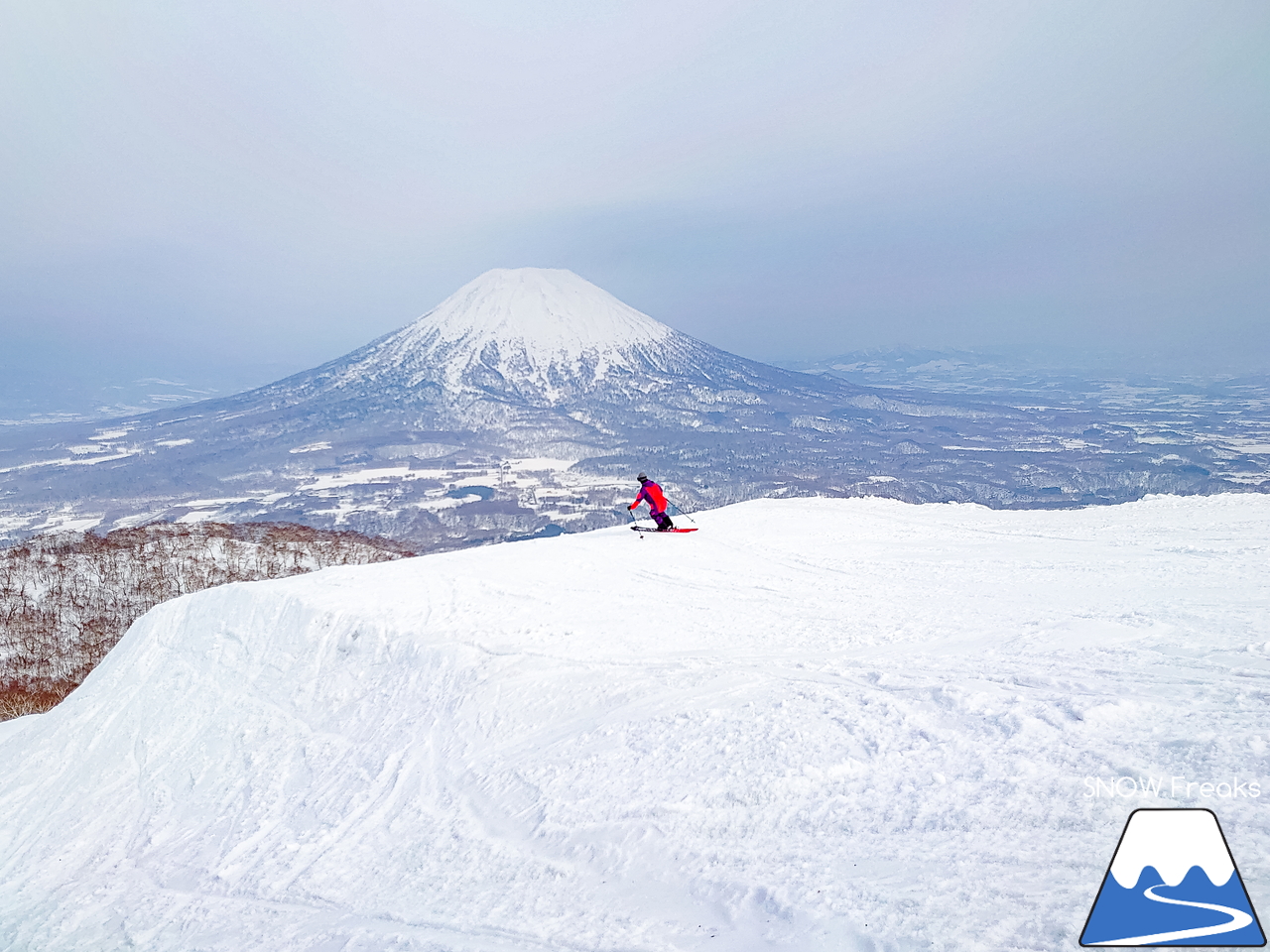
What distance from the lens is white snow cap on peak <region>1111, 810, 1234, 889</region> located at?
13.8ft

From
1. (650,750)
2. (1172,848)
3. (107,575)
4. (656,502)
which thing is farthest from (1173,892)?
(107,575)

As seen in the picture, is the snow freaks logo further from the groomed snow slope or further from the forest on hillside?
the forest on hillside

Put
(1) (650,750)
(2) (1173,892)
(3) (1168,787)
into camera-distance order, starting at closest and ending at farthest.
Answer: (2) (1173,892), (3) (1168,787), (1) (650,750)

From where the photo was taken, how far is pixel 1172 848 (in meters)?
4.40

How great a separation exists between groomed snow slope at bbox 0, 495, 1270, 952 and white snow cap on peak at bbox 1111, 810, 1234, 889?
22cm

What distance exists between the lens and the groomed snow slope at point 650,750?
5.40 metres

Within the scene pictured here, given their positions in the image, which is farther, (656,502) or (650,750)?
(656,502)

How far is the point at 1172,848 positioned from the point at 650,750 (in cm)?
496

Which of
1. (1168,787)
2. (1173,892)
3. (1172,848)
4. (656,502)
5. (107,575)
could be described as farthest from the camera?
(107,575)

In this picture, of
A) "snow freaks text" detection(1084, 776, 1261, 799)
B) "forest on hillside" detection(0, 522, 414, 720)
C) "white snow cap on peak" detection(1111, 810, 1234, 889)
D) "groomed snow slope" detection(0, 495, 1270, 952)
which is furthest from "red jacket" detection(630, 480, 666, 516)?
"forest on hillside" detection(0, 522, 414, 720)

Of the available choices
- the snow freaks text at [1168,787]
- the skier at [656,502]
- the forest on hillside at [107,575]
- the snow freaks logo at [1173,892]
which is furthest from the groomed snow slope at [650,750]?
the forest on hillside at [107,575]

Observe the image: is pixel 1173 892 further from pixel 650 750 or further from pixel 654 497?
pixel 654 497

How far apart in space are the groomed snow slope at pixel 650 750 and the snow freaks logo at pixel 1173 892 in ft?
0.64

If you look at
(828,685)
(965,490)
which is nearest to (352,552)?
(828,685)
